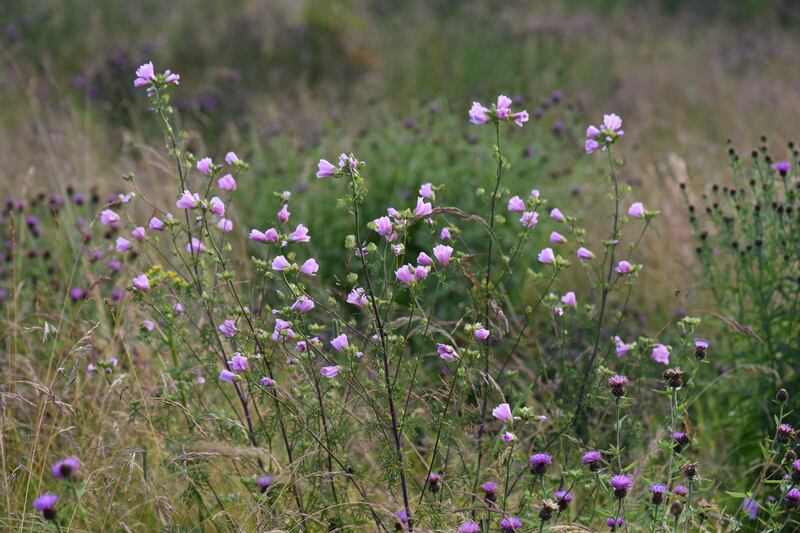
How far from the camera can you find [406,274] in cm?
203

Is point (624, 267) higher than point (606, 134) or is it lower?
lower

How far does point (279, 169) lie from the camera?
5.00 meters

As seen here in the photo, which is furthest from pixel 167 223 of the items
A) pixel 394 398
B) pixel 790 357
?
pixel 790 357

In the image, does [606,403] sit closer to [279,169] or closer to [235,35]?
[279,169]

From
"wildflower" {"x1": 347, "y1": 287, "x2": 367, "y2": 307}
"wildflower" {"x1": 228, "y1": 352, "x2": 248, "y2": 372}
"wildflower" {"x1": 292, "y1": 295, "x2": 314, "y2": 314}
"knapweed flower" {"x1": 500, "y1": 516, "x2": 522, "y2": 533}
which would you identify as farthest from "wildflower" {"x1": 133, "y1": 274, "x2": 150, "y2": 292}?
"knapweed flower" {"x1": 500, "y1": 516, "x2": 522, "y2": 533}

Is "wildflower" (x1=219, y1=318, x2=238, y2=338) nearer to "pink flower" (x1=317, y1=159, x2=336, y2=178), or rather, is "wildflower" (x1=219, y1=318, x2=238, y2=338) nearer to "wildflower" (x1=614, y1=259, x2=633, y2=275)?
"pink flower" (x1=317, y1=159, x2=336, y2=178)

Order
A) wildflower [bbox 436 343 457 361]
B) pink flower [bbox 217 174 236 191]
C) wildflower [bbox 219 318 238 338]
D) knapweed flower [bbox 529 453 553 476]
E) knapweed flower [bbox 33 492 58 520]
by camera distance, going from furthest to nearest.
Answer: pink flower [bbox 217 174 236 191] → wildflower [bbox 219 318 238 338] → wildflower [bbox 436 343 457 361] → knapweed flower [bbox 529 453 553 476] → knapweed flower [bbox 33 492 58 520]

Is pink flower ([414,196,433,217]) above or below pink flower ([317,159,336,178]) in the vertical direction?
below

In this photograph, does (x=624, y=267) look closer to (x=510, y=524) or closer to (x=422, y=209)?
(x=422, y=209)

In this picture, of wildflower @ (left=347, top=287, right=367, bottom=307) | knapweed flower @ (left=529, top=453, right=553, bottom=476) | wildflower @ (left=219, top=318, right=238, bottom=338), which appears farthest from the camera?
wildflower @ (left=219, top=318, right=238, bottom=338)

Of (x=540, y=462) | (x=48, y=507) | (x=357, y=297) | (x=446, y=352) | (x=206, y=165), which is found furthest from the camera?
(x=206, y=165)

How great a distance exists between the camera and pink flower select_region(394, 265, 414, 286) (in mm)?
2018

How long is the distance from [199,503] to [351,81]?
7087mm

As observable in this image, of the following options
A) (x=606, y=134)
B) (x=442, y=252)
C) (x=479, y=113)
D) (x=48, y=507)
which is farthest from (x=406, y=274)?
(x=48, y=507)
